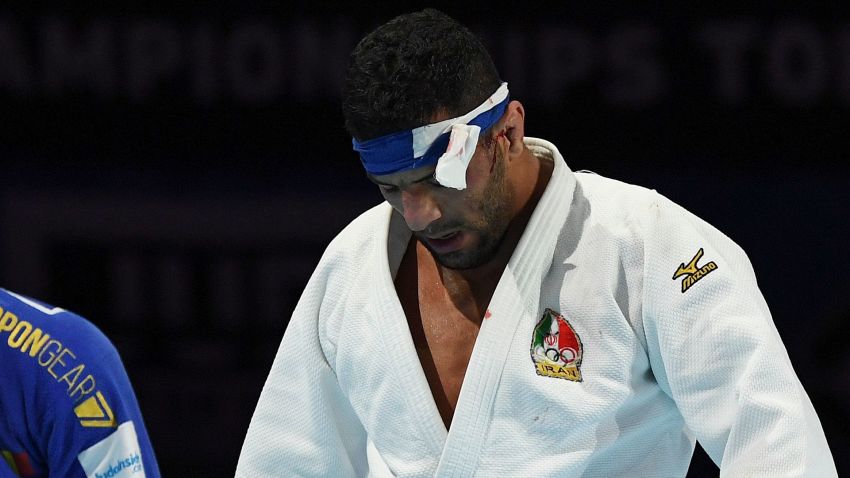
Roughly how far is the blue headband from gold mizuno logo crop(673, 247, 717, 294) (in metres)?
0.52

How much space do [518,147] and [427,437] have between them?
687mm

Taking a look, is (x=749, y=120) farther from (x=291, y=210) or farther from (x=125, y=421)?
(x=125, y=421)

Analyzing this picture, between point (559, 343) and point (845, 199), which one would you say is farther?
point (845, 199)

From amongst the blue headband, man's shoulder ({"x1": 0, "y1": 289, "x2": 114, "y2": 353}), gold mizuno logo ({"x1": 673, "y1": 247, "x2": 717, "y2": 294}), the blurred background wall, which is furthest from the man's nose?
the blurred background wall

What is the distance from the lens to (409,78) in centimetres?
302

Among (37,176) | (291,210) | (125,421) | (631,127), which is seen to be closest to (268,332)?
(291,210)

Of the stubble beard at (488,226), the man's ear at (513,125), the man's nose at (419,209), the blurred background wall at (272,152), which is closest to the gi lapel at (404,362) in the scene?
the stubble beard at (488,226)

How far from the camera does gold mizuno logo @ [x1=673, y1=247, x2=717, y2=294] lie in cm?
309

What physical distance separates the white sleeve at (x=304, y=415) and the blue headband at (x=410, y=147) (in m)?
0.51

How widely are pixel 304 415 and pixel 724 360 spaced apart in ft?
3.39

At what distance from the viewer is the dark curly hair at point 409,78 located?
303 cm

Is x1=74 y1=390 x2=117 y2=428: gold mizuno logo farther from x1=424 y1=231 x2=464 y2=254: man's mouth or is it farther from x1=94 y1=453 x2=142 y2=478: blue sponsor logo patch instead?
x1=424 y1=231 x2=464 y2=254: man's mouth

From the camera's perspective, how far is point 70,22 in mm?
5180

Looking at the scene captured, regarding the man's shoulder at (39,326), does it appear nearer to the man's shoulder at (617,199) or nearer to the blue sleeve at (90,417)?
the blue sleeve at (90,417)
